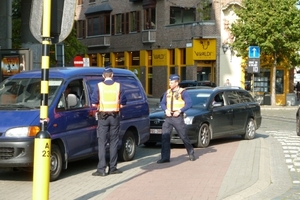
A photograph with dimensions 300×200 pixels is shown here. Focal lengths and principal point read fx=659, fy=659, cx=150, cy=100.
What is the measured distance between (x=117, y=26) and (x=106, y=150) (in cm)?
4542

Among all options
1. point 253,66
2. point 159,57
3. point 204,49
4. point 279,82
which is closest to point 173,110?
point 253,66

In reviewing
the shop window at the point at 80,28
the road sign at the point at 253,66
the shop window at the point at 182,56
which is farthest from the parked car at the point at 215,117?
the shop window at the point at 80,28

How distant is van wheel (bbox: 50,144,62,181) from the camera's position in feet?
36.6

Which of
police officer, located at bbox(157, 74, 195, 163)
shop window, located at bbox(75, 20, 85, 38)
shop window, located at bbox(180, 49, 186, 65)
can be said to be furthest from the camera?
shop window, located at bbox(75, 20, 85, 38)

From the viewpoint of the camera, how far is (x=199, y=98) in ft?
58.6

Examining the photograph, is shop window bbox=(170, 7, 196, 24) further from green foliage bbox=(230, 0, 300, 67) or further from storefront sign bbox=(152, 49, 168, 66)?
green foliage bbox=(230, 0, 300, 67)

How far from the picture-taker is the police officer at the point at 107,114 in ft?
38.1

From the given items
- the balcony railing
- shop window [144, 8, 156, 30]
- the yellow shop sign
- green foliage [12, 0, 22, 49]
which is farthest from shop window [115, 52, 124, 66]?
green foliage [12, 0, 22, 49]

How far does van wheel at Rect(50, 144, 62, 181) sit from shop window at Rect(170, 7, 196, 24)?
131ft

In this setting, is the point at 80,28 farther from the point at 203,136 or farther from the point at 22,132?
the point at 22,132

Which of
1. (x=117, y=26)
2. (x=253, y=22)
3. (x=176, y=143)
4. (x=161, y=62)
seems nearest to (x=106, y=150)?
(x=176, y=143)

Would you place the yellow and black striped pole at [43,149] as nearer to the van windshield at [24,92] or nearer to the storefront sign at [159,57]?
the van windshield at [24,92]

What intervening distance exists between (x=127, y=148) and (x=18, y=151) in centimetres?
356

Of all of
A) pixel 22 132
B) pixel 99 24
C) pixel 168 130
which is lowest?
pixel 168 130
